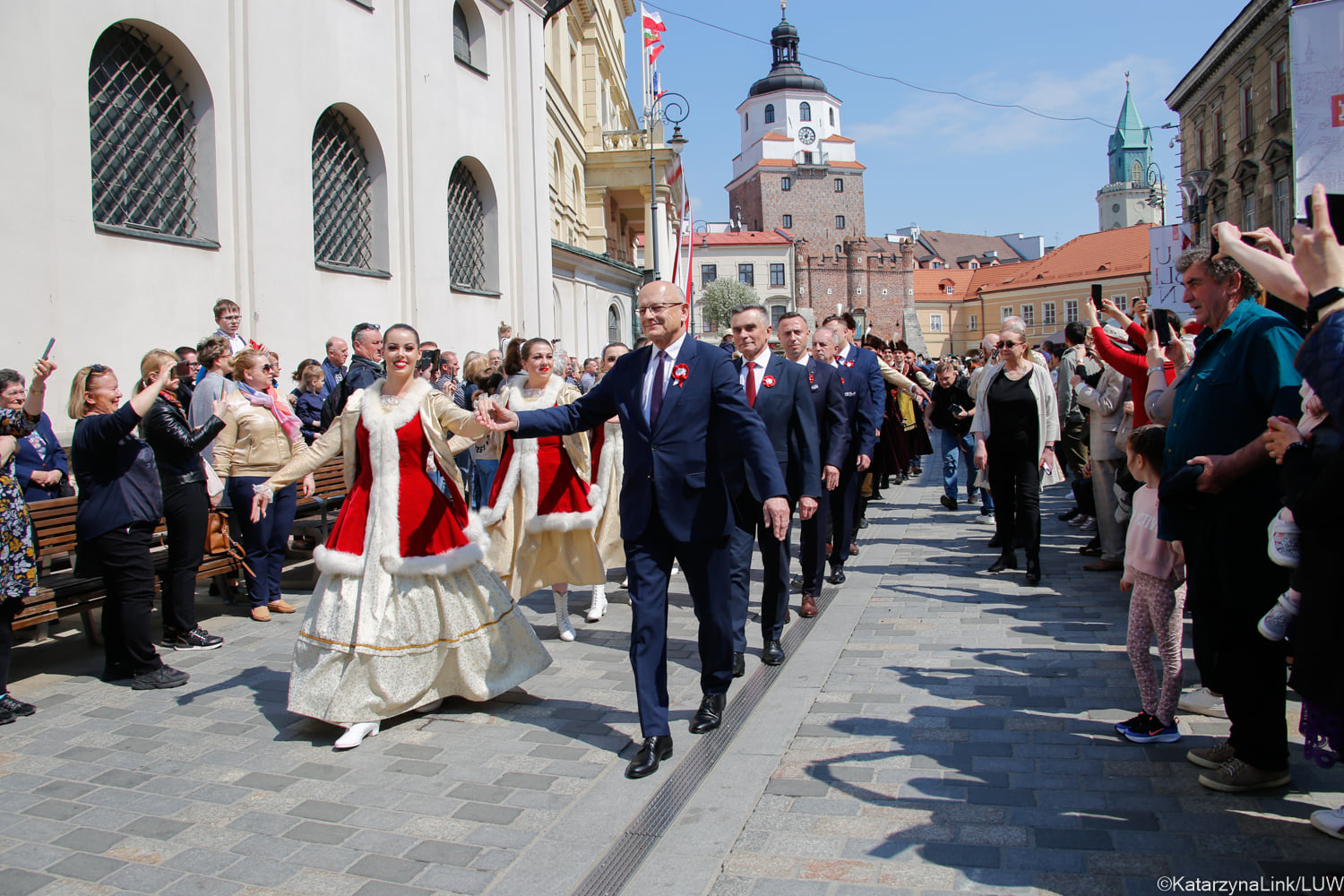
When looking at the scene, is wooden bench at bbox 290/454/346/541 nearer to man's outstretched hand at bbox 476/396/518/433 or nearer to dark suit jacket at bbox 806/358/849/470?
dark suit jacket at bbox 806/358/849/470

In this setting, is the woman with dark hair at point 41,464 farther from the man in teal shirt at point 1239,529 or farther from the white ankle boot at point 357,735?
the man in teal shirt at point 1239,529

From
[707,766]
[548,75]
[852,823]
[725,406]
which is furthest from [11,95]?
[548,75]

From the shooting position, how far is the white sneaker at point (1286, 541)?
324 centimetres

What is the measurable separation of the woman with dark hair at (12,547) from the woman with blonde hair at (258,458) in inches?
85.9

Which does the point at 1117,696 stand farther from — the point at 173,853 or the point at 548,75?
the point at 548,75

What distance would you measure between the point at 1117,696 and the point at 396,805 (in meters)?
3.57

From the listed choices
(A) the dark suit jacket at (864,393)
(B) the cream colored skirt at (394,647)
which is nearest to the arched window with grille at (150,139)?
(B) the cream colored skirt at (394,647)

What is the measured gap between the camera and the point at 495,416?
4.84 metres

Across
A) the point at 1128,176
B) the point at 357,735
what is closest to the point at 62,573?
the point at 357,735

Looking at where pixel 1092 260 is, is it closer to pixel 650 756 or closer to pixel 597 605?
pixel 597 605

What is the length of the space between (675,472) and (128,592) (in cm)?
352

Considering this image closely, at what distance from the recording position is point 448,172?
14727 millimetres

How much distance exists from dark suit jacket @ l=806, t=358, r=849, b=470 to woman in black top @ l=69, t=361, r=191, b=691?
4.19 meters

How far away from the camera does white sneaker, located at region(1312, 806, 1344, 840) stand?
3.38 metres
